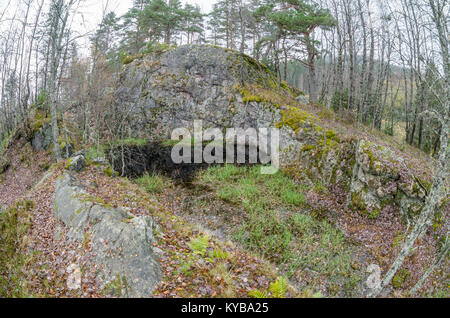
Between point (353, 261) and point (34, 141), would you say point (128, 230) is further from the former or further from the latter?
point (34, 141)

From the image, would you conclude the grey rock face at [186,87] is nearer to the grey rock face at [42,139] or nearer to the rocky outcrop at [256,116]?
the rocky outcrop at [256,116]

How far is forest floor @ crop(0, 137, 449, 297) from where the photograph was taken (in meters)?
4.46

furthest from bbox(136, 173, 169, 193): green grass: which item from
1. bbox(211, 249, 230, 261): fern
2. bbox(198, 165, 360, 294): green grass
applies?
bbox(211, 249, 230, 261): fern

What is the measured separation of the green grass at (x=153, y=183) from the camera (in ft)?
35.9

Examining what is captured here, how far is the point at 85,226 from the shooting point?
17.8 ft

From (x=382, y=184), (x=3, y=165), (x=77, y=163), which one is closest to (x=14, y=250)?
(x=77, y=163)

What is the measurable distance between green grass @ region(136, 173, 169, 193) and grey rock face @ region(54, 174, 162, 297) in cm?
432

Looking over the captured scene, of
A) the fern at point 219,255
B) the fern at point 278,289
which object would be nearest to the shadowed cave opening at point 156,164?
the fern at point 219,255

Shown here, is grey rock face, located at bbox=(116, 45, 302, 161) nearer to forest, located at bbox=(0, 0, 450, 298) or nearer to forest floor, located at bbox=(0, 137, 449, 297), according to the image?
forest, located at bbox=(0, 0, 450, 298)

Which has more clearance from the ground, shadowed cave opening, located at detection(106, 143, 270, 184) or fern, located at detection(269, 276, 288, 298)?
shadowed cave opening, located at detection(106, 143, 270, 184)

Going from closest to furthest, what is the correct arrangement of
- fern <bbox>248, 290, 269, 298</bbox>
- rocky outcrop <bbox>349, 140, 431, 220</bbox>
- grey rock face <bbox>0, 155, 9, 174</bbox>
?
fern <bbox>248, 290, 269, 298</bbox> < rocky outcrop <bbox>349, 140, 431, 220</bbox> < grey rock face <bbox>0, 155, 9, 174</bbox>

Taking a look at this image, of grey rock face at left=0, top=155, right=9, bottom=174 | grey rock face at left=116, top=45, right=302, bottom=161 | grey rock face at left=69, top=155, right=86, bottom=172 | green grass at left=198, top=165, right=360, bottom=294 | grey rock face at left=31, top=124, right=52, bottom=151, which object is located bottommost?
green grass at left=198, top=165, right=360, bottom=294

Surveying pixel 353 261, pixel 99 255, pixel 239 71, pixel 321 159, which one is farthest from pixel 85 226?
pixel 239 71
